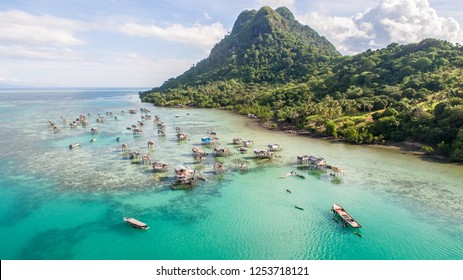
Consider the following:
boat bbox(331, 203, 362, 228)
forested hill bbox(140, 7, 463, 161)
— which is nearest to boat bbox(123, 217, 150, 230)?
boat bbox(331, 203, 362, 228)

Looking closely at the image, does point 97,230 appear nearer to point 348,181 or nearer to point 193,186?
point 193,186

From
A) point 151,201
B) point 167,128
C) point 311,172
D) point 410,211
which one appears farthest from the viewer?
point 167,128

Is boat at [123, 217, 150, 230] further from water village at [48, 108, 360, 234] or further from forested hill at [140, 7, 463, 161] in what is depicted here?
forested hill at [140, 7, 463, 161]

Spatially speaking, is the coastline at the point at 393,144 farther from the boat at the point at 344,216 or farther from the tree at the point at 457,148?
the boat at the point at 344,216

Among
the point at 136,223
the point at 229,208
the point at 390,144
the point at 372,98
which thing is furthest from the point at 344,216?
the point at 372,98

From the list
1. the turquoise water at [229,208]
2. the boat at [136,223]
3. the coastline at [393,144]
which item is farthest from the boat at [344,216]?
the coastline at [393,144]

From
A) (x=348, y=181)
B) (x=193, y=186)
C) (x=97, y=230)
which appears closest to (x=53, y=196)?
(x=97, y=230)

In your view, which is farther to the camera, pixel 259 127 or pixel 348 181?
pixel 259 127
